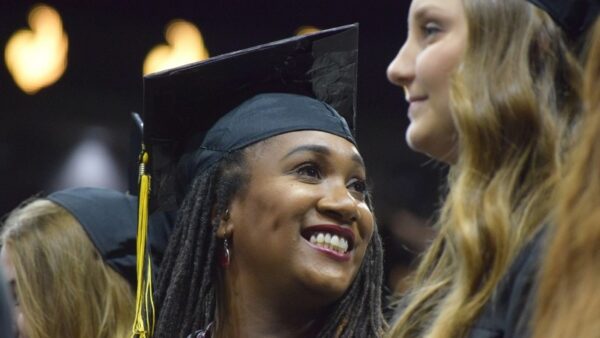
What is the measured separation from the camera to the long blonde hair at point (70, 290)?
9.62ft

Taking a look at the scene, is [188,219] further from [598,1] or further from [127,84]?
[127,84]

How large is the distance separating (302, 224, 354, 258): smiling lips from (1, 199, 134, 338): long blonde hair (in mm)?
811

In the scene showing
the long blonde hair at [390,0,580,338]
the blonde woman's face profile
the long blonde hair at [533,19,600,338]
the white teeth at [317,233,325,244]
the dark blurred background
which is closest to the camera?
the long blonde hair at [533,19,600,338]

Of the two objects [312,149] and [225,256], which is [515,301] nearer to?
[312,149]

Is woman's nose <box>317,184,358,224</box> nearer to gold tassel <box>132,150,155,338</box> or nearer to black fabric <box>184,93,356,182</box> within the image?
black fabric <box>184,93,356,182</box>

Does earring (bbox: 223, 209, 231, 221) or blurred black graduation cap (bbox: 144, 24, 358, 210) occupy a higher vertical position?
blurred black graduation cap (bbox: 144, 24, 358, 210)

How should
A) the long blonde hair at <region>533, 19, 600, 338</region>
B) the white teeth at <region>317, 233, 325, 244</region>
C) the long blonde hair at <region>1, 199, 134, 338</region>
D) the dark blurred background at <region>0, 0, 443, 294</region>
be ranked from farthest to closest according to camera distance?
the dark blurred background at <region>0, 0, 443, 294</region>, the long blonde hair at <region>1, 199, 134, 338</region>, the white teeth at <region>317, 233, 325, 244</region>, the long blonde hair at <region>533, 19, 600, 338</region>

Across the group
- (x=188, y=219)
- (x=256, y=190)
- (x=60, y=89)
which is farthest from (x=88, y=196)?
(x=60, y=89)

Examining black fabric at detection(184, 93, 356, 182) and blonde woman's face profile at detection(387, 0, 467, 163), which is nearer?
blonde woman's face profile at detection(387, 0, 467, 163)

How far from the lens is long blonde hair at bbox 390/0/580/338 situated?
1.42 metres

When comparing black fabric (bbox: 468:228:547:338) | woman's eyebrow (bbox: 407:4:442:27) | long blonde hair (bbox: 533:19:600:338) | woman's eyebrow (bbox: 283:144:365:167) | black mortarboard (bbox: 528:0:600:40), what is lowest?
woman's eyebrow (bbox: 283:144:365:167)

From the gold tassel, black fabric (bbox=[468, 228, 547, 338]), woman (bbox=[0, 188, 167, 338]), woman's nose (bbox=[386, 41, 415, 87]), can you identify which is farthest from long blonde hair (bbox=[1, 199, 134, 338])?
black fabric (bbox=[468, 228, 547, 338])

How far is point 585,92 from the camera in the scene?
4.19 ft

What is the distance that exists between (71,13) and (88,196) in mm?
3276
